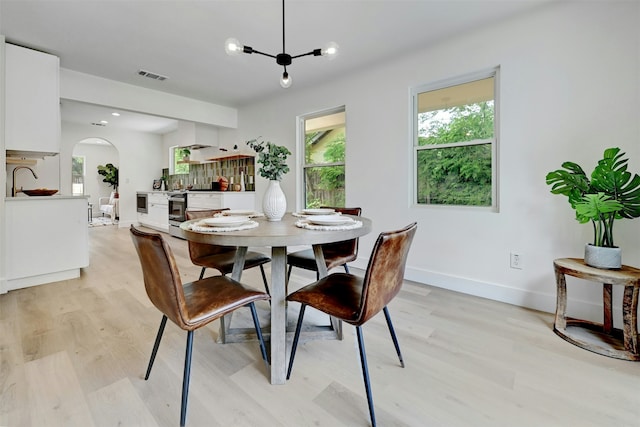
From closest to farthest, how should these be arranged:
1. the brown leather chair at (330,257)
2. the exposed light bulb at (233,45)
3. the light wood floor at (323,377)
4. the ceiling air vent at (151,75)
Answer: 1. the light wood floor at (323,377)
2. the exposed light bulb at (233,45)
3. the brown leather chair at (330,257)
4. the ceiling air vent at (151,75)

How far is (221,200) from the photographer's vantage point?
4617mm

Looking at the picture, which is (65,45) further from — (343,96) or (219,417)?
(219,417)

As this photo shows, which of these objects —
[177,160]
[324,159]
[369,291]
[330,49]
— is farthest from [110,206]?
[369,291]

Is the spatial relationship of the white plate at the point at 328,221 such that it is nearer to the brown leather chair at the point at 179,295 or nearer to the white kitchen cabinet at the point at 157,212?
the brown leather chair at the point at 179,295

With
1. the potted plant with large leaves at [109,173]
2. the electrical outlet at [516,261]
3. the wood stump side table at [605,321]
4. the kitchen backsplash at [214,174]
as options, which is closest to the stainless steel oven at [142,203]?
the kitchen backsplash at [214,174]

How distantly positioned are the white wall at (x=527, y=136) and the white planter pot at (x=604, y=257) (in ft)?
1.13

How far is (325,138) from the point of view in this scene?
387cm

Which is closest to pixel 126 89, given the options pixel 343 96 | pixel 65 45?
pixel 65 45

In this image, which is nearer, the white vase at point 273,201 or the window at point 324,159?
the white vase at point 273,201

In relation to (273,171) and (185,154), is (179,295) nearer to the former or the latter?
(273,171)

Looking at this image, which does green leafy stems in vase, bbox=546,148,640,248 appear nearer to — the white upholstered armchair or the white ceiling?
the white ceiling

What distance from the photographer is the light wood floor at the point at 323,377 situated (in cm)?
122

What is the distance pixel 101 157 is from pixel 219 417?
10950mm

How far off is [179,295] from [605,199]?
8.06ft
